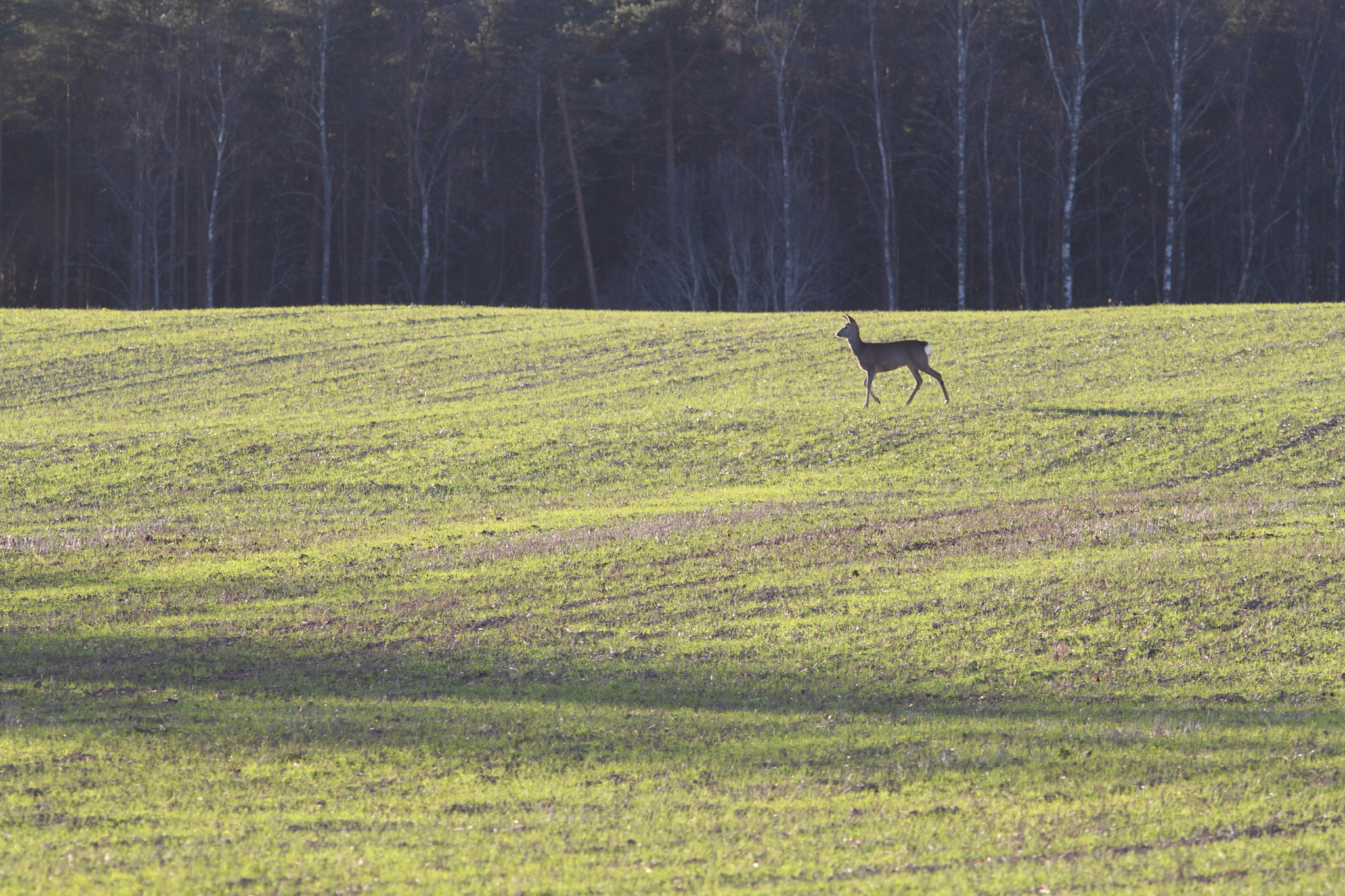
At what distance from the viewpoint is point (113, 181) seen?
201 ft

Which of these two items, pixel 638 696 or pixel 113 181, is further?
pixel 113 181

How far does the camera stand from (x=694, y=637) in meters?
13.6

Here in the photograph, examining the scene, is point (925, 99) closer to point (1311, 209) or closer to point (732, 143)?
point (732, 143)

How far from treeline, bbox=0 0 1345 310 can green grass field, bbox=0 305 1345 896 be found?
3121 cm

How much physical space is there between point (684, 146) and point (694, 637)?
182 feet

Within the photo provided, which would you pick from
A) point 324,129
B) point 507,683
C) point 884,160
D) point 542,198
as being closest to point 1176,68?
point 884,160

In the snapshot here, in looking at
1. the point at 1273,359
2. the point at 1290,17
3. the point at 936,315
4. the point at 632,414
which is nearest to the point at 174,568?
the point at 632,414

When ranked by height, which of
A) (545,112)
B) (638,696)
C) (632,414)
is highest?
(545,112)

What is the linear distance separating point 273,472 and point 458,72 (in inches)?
1728

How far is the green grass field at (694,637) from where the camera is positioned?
7.76 m

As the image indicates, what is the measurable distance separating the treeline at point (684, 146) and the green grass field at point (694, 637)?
3121 centimetres

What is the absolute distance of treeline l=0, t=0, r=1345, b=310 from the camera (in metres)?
60.7

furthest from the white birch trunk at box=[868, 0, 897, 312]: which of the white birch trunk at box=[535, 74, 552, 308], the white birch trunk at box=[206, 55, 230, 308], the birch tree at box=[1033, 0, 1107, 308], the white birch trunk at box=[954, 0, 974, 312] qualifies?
the white birch trunk at box=[206, 55, 230, 308]

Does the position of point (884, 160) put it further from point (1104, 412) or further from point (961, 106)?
point (1104, 412)
